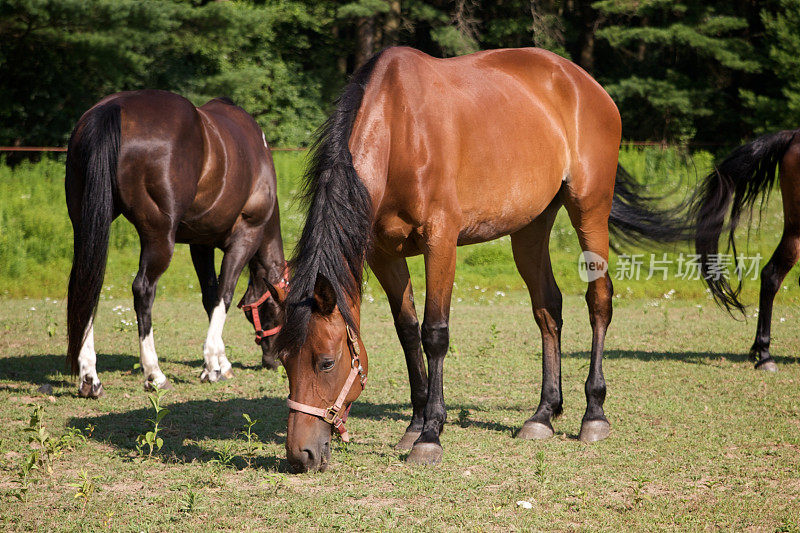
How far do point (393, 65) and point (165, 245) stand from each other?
2.55m

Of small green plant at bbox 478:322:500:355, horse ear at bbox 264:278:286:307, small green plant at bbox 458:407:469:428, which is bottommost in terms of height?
small green plant at bbox 478:322:500:355

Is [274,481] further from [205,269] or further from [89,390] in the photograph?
[205,269]

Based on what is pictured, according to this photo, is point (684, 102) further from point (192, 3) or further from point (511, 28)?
point (192, 3)

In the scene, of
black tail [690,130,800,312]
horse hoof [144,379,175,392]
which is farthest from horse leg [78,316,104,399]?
black tail [690,130,800,312]

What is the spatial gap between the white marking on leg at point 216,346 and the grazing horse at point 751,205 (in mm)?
4516

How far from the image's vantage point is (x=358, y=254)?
377cm

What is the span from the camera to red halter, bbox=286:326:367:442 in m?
3.59

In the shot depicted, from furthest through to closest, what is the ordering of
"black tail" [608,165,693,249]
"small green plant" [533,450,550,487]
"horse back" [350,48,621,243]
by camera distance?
1. "black tail" [608,165,693,249]
2. "horse back" [350,48,621,243]
3. "small green plant" [533,450,550,487]

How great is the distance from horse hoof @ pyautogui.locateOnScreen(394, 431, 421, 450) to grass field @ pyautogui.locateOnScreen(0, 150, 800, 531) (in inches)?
4.4

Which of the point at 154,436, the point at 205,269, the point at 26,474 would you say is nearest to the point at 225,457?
the point at 154,436

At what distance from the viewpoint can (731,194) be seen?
7.77m

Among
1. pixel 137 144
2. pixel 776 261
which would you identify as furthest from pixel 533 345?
pixel 137 144

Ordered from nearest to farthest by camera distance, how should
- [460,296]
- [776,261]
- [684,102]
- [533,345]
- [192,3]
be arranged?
[776,261] → [533,345] → [460,296] → [192,3] → [684,102]

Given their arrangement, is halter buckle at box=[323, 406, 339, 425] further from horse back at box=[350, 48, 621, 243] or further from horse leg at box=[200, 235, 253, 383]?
horse leg at box=[200, 235, 253, 383]
